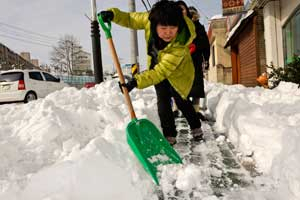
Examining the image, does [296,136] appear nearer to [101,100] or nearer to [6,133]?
[6,133]

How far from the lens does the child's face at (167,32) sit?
114 inches

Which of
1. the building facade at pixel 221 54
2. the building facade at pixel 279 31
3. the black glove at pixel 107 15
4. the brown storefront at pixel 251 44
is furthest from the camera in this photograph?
the building facade at pixel 221 54

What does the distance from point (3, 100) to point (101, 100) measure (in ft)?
28.7

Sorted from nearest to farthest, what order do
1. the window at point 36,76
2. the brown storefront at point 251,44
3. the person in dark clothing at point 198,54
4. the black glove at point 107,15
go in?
the black glove at point 107,15 → the person in dark clothing at point 198,54 → the brown storefront at point 251,44 → the window at point 36,76

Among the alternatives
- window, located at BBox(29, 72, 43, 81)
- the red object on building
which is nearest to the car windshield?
window, located at BBox(29, 72, 43, 81)

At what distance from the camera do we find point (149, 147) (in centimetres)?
279

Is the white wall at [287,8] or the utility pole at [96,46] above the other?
the white wall at [287,8]

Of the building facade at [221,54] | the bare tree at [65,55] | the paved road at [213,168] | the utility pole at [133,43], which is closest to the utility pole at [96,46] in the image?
the utility pole at [133,43]

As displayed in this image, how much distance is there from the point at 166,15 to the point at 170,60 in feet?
1.36

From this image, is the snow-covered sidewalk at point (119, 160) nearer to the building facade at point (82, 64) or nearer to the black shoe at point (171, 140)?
the black shoe at point (171, 140)

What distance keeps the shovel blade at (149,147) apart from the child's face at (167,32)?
832 millimetres

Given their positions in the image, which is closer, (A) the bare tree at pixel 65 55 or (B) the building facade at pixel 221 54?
(B) the building facade at pixel 221 54

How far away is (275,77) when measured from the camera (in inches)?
295

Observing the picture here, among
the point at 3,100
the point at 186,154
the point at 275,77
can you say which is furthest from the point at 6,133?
the point at 3,100
